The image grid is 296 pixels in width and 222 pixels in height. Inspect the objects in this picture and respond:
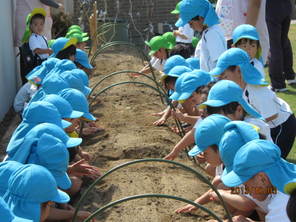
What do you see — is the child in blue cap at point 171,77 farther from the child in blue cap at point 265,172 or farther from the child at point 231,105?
the child in blue cap at point 265,172

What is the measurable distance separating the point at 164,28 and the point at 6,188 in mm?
13406

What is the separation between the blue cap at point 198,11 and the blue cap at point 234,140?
2468 millimetres

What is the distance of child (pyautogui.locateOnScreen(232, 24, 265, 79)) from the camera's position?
4984 mm

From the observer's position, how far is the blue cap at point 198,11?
17.9 feet

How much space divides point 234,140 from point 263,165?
35 centimetres

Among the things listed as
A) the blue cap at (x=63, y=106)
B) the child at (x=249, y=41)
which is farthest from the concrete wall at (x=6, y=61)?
the child at (x=249, y=41)

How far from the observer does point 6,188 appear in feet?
9.02

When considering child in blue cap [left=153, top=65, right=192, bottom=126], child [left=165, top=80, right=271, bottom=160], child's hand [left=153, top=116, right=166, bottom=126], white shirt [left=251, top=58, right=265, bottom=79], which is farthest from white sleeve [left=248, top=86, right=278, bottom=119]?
child's hand [left=153, top=116, right=166, bottom=126]

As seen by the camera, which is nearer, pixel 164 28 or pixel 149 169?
pixel 149 169

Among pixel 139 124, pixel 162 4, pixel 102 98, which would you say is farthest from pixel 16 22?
pixel 162 4

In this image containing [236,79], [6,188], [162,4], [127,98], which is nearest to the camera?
[6,188]

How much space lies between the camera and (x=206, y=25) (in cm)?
561

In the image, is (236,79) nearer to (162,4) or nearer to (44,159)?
(44,159)

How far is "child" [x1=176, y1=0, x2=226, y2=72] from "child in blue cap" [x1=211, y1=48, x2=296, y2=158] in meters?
0.86
